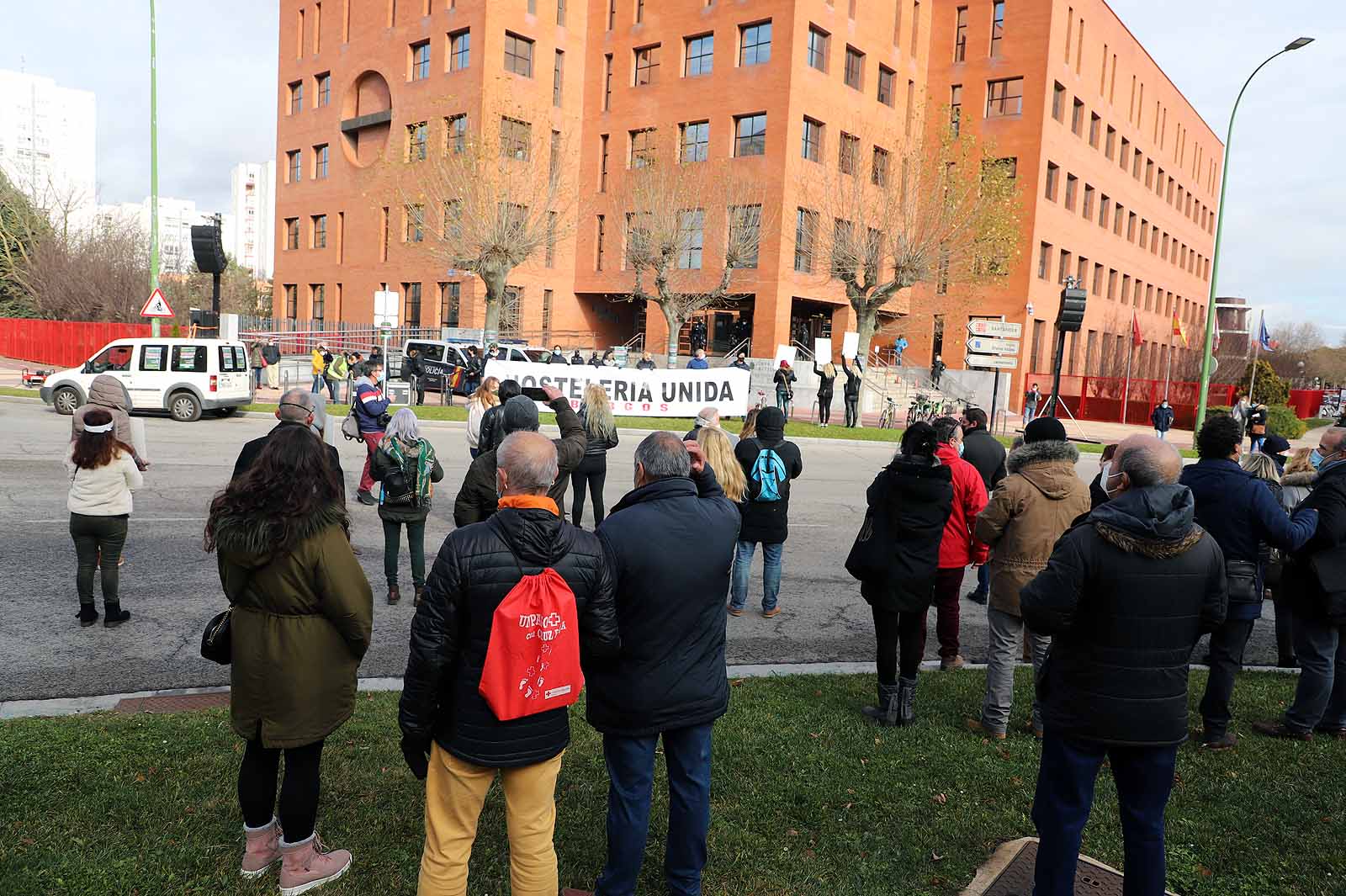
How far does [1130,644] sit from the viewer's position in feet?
10.7

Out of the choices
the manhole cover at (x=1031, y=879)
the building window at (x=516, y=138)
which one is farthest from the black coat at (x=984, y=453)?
the building window at (x=516, y=138)

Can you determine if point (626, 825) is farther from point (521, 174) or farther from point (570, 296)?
point (570, 296)

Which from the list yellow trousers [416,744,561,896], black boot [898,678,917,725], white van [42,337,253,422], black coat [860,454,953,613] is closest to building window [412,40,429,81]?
white van [42,337,253,422]

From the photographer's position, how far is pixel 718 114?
37062 mm

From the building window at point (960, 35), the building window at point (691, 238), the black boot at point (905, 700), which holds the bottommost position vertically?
the black boot at point (905, 700)

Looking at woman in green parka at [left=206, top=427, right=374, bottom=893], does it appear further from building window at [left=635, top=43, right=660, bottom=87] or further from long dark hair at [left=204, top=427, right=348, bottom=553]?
building window at [left=635, top=43, right=660, bottom=87]

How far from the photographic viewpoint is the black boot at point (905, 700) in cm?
531

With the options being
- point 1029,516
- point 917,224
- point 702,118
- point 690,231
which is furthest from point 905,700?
point 702,118

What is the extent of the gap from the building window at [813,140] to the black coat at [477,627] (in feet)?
118

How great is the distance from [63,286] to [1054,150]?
48852mm

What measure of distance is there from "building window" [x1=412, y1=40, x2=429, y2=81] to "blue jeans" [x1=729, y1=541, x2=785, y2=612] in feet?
129

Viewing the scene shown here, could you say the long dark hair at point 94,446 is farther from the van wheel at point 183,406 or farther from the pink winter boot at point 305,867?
the van wheel at point 183,406

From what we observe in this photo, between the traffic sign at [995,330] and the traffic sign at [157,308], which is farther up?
the traffic sign at [995,330]

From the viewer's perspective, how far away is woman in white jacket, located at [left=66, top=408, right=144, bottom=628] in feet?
20.7
